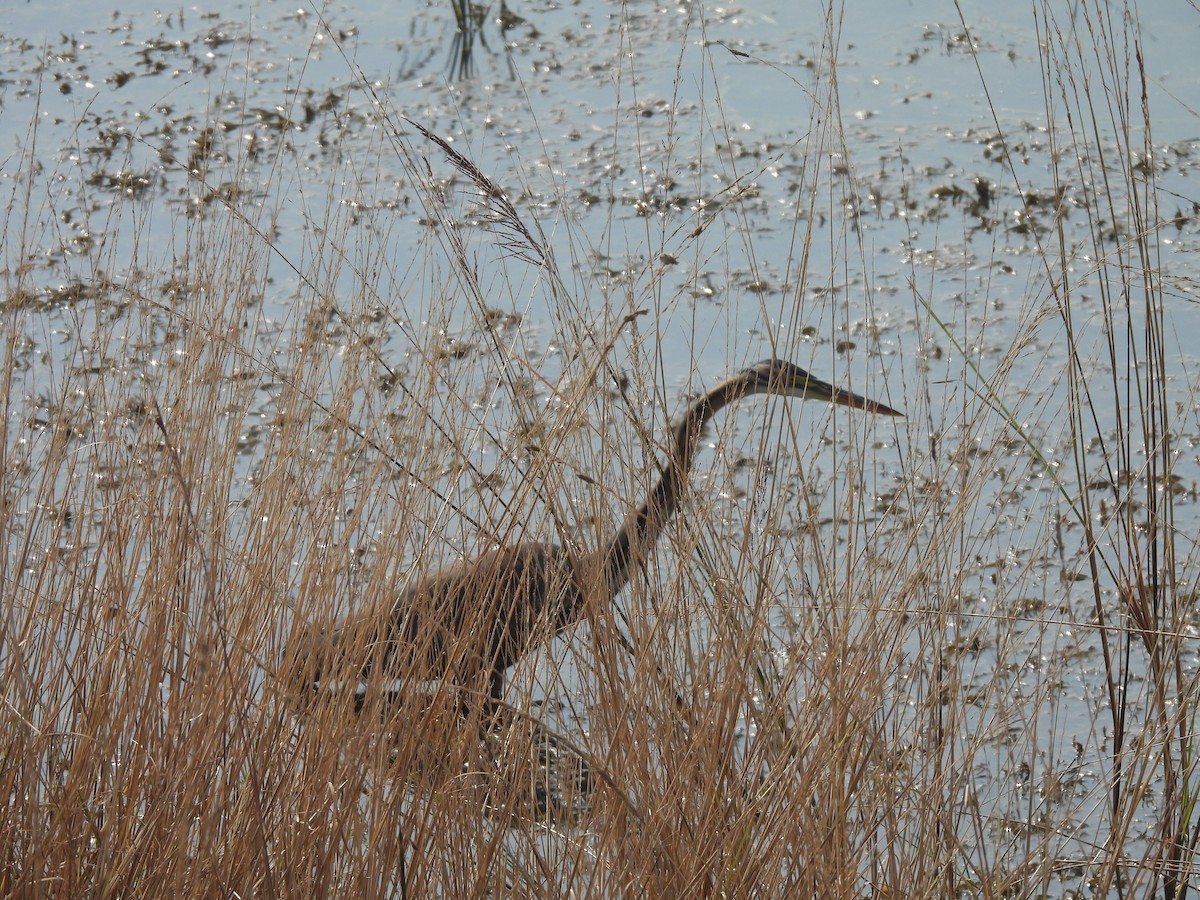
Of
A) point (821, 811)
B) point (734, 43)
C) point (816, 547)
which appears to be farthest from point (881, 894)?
point (734, 43)

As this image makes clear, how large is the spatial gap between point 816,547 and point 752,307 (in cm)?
245

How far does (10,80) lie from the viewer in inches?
217

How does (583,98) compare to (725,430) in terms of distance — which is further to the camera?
(583,98)

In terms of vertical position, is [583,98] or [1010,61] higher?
[1010,61]

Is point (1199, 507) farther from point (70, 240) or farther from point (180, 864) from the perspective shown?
point (70, 240)

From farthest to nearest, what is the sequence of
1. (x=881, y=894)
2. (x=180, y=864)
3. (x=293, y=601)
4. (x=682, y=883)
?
(x=293, y=601) → (x=881, y=894) → (x=682, y=883) → (x=180, y=864)

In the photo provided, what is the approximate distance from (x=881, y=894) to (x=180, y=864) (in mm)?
799

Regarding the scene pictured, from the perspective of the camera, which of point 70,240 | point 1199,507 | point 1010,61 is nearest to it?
point 1199,507

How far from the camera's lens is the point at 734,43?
18.1 feet

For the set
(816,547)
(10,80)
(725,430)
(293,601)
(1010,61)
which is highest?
(1010,61)

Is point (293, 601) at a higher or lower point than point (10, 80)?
lower

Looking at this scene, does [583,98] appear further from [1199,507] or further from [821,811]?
[821,811]

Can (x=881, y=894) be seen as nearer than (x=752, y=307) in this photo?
Yes

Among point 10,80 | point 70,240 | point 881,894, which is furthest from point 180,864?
point 10,80
